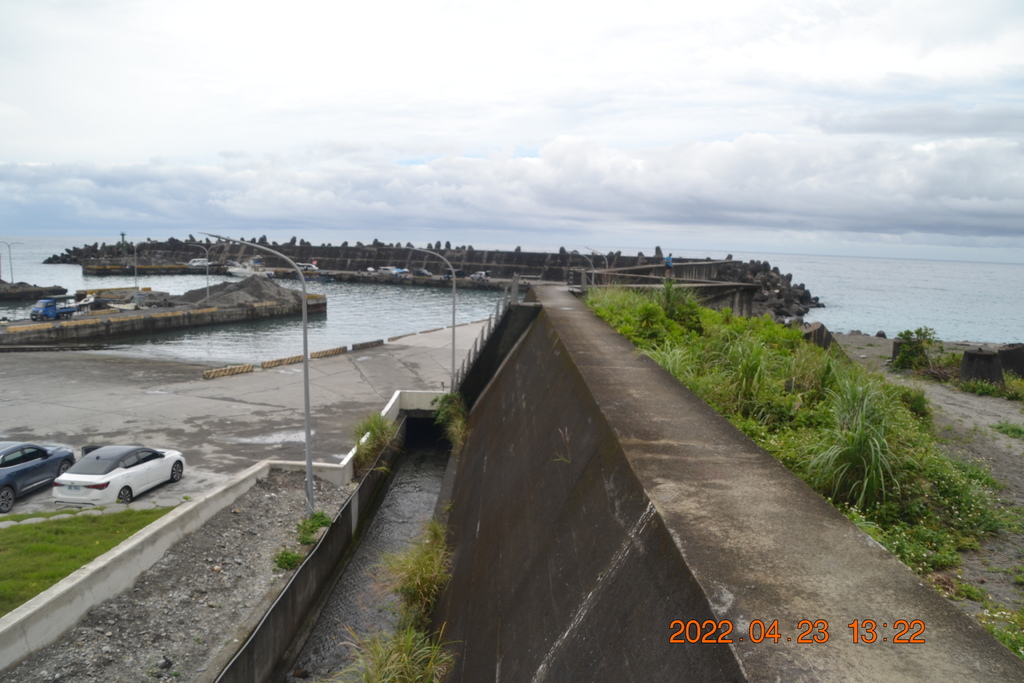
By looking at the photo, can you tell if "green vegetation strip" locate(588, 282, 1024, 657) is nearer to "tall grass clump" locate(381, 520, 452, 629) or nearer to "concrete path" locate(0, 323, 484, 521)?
"tall grass clump" locate(381, 520, 452, 629)

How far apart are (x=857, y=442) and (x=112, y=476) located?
16.4 m

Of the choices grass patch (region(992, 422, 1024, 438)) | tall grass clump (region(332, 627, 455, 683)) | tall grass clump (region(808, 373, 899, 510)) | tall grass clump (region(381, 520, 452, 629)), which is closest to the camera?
tall grass clump (region(808, 373, 899, 510))

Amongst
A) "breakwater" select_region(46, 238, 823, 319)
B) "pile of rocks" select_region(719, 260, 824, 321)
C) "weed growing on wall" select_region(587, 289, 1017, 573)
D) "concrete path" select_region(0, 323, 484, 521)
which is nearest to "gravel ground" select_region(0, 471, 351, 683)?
"concrete path" select_region(0, 323, 484, 521)

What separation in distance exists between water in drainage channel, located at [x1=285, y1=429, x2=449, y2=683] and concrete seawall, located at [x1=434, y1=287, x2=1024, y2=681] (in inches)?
165

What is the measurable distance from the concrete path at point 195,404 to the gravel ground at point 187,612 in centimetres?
294

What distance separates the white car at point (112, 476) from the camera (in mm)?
15633

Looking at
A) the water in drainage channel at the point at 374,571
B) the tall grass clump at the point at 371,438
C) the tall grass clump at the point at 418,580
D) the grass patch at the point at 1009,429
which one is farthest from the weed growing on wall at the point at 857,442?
the tall grass clump at the point at 371,438

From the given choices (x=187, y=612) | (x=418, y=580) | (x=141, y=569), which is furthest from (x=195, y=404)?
(x=418, y=580)

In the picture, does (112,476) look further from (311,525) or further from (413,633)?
(413,633)

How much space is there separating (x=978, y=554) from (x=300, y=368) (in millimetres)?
34158

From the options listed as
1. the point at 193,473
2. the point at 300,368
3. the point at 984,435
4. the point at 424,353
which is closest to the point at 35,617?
the point at 193,473

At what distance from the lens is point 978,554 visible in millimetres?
5832

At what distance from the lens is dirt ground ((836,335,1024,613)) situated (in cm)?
533

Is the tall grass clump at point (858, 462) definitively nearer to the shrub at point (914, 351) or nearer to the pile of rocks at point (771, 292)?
the shrub at point (914, 351)
